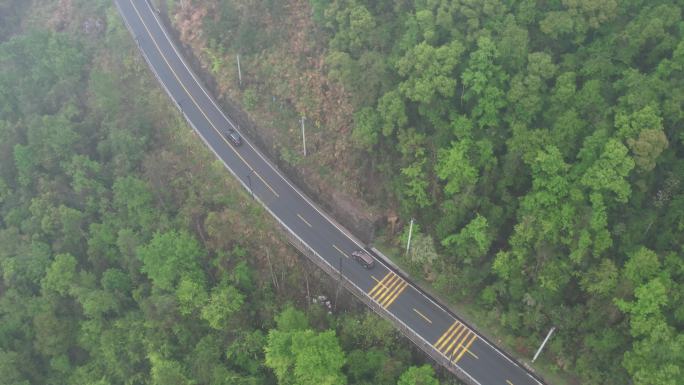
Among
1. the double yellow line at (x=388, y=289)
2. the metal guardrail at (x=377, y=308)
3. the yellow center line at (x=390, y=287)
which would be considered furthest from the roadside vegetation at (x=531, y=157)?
the metal guardrail at (x=377, y=308)

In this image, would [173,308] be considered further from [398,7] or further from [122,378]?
[398,7]

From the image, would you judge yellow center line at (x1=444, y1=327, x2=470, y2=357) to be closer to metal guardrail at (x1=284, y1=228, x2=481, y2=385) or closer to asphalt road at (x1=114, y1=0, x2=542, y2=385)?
asphalt road at (x1=114, y1=0, x2=542, y2=385)

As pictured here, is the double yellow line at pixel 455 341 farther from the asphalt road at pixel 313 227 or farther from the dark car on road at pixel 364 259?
the dark car on road at pixel 364 259

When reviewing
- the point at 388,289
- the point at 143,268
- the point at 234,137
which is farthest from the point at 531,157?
the point at 143,268

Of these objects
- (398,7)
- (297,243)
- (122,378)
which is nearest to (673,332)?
(297,243)

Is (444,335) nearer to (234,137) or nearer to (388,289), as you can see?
(388,289)

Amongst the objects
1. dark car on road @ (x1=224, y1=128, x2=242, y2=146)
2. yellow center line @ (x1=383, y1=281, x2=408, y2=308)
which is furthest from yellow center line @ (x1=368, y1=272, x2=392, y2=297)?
dark car on road @ (x1=224, y1=128, x2=242, y2=146)
